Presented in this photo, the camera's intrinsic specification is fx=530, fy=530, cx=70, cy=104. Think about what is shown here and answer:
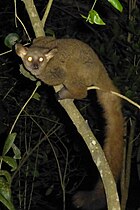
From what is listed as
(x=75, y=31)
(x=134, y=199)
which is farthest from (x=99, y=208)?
(x=134, y=199)

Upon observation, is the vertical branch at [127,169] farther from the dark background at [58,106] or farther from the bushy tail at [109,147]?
the bushy tail at [109,147]

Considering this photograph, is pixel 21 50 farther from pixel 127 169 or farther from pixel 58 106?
pixel 127 169

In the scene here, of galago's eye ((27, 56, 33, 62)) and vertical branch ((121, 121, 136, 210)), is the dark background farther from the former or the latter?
galago's eye ((27, 56, 33, 62))

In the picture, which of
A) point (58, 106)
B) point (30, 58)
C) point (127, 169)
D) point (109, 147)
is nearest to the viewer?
point (109, 147)

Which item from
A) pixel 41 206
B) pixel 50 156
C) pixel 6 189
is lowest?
pixel 41 206

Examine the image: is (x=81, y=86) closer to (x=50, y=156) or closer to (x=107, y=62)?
(x=107, y=62)

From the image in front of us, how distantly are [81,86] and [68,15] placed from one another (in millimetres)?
1400

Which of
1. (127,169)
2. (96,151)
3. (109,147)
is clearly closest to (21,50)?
(109,147)

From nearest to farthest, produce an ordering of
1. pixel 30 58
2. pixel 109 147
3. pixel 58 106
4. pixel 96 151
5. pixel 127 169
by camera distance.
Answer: pixel 96 151 → pixel 109 147 → pixel 30 58 → pixel 127 169 → pixel 58 106

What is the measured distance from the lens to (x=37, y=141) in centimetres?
436

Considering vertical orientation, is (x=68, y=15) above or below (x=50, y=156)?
above

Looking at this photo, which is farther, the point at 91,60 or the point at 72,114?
the point at 91,60

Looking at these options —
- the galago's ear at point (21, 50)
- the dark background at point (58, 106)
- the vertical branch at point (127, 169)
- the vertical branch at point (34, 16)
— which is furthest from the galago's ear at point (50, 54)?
the vertical branch at point (127, 169)

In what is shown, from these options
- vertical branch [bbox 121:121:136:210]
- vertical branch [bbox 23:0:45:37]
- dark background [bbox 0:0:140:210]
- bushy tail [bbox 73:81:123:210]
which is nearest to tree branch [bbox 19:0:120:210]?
vertical branch [bbox 23:0:45:37]
